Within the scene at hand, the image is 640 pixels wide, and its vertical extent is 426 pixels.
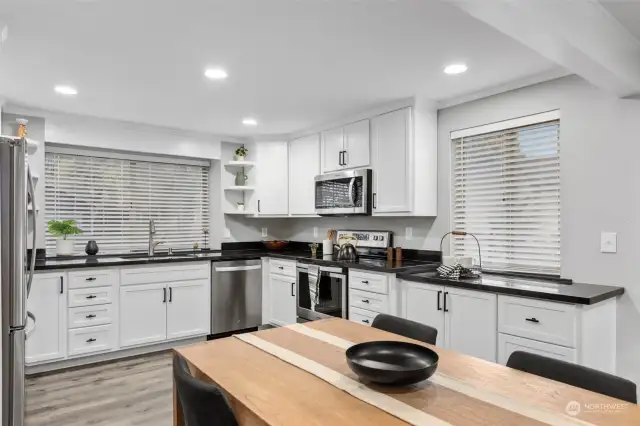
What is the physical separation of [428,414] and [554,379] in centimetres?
62

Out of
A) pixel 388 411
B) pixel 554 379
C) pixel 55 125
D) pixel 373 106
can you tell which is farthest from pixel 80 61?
pixel 554 379

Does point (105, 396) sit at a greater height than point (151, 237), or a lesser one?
lesser

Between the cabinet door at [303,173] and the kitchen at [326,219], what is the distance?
0.07ft

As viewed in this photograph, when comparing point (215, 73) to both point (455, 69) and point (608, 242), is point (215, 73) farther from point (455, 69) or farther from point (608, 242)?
point (608, 242)

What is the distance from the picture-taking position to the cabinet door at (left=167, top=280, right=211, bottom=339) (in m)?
4.18

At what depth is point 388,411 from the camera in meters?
1.16

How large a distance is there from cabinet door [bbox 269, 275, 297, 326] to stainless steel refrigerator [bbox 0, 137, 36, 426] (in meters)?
2.58

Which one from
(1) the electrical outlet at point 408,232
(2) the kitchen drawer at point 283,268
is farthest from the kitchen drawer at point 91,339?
(1) the electrical outlet at point 408,232

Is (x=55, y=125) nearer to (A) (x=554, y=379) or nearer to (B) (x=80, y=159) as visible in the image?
(B) (x=80, y=159)

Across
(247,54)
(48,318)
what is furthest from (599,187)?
(48,318)

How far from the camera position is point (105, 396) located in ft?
10.1

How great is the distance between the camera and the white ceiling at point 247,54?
2.06 metres

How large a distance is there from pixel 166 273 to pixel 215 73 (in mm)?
2160

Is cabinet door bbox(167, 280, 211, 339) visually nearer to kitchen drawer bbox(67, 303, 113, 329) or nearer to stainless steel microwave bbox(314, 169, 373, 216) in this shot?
kitchen drawer bbox(67, 303, 113, 329)
